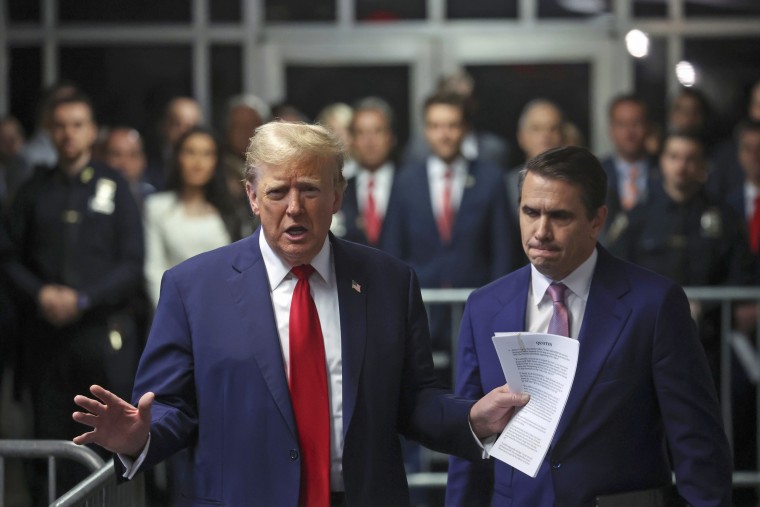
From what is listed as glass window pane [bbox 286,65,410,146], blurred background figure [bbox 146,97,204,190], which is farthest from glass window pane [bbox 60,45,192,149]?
blurred background figure [bbox 146,97,204,190]

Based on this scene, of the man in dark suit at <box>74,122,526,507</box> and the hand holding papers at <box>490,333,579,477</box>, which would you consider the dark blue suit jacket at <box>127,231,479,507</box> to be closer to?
the man in dark suit at <box>74,122,526,507</box>

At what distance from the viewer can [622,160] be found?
301 inches

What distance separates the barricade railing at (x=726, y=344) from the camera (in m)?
6.30

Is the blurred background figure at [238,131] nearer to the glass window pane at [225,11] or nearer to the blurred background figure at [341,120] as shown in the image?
the blurred background figure at [341,120]

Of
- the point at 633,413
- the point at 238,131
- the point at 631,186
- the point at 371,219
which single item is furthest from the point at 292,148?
the point at 238,131

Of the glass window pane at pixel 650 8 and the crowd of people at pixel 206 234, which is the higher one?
the glass window pane at pixel 650 8

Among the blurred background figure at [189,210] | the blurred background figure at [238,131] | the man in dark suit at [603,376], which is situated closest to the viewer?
the man in dark suit at [603,376]

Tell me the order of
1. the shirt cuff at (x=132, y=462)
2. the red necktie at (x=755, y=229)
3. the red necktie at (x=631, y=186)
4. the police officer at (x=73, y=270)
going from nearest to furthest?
the shirt cuff at (x=132, y=462) → the police officer at (x=73, y=270) → the red necktie at (x=755, y=229) → the red necktie at (x=631, y=186)

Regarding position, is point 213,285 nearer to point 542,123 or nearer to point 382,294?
point 382,294

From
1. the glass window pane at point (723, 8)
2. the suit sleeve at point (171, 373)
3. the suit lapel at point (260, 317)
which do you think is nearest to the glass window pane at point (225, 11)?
the glass window pane at point (723, 8)

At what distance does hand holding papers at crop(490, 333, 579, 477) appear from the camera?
11.2 ft

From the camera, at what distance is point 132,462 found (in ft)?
10.9

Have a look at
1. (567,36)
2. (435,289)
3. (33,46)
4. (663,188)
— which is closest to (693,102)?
(663,188)

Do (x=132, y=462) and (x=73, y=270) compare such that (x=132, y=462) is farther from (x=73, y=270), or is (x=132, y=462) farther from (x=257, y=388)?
(x=73, y=270)
